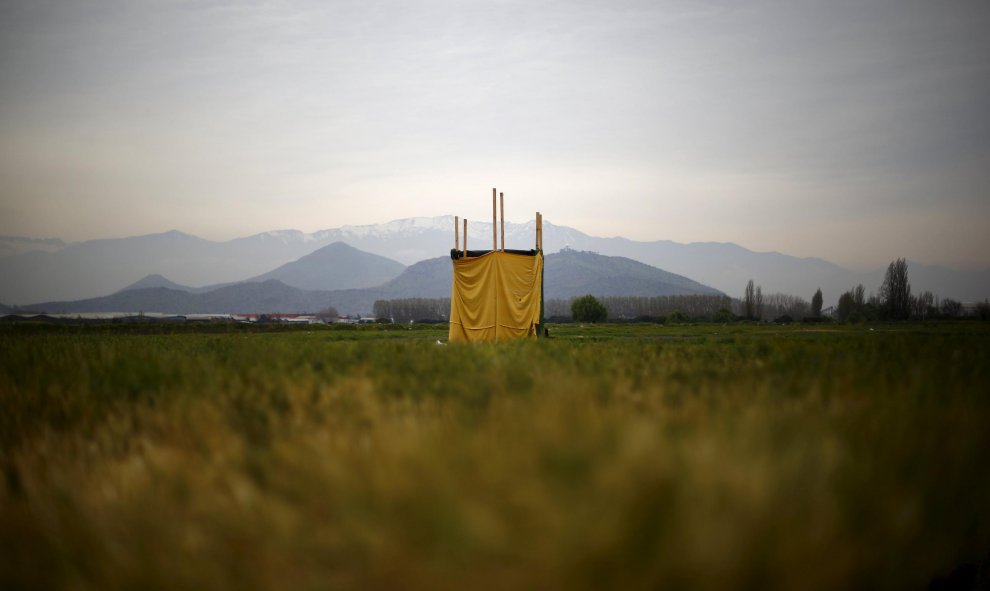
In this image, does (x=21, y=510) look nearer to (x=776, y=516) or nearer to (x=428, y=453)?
(x=428, y=453)

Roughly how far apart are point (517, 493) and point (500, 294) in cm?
1572

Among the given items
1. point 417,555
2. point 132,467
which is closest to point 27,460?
point 132,467

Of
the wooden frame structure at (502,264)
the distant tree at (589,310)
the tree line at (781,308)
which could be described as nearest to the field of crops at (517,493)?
the wooden frame structure at (502,264)

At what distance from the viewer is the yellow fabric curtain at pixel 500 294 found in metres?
16.8

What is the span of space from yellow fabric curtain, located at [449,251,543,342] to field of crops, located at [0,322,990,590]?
1438 centimetres

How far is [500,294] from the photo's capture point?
16.9 metres

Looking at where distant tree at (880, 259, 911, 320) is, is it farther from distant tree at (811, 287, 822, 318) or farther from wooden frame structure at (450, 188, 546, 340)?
wooden frame structure at (450, 188, 546, 340)

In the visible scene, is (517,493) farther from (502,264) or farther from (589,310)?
(589,310)

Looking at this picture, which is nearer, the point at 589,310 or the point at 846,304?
the point at 589,310

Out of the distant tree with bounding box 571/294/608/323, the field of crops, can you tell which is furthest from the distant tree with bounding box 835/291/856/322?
the field of crops

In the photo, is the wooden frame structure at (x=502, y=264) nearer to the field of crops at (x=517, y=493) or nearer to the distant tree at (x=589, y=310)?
the field of crops at (x=517, y=493)

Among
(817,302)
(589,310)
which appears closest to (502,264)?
(589,310)

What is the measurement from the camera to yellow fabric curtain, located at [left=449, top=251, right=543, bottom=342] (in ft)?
55.1

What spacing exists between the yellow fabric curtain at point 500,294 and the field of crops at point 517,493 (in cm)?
1438
